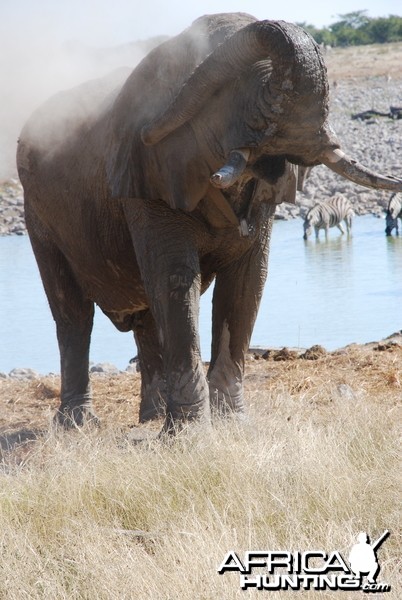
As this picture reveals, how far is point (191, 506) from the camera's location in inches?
208

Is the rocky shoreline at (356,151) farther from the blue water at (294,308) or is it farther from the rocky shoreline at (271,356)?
the rocky shoreline at (271,356)

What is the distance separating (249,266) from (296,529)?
2.33 meters

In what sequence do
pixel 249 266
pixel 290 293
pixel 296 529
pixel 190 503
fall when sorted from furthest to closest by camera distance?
pixel 290 293
pixel 249 266
pixel 190 503
pixel 296 529

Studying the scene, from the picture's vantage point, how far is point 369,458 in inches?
229

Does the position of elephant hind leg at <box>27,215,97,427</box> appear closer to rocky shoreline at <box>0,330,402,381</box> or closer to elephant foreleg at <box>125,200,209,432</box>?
elephant foreleg at <box>125,200,209,432</box>

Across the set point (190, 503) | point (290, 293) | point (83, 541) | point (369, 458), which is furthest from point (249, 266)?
point (290, 293)

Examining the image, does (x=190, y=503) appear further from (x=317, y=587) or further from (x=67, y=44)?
(x=67, y=44)

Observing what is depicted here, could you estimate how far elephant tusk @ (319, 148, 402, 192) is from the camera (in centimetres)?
588

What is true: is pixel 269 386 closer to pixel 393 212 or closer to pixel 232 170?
pixel 232 170

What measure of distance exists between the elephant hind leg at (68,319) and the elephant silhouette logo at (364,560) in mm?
3779

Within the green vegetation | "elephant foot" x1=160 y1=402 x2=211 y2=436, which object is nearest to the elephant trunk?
"elephant foot" x1=160 y1=402 x2=211 y2=436

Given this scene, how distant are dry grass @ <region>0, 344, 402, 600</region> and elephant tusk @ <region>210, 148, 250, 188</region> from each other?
116cm

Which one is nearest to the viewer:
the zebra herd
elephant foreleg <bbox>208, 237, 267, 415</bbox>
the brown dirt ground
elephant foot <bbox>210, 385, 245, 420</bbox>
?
elephant foreleg <bbox>208, 237, 267, 415</bbox>

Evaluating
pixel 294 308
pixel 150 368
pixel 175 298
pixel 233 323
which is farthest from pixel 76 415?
pixel 294 308
